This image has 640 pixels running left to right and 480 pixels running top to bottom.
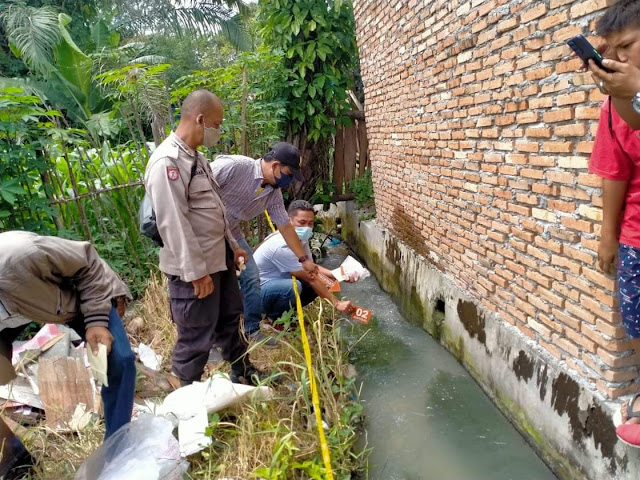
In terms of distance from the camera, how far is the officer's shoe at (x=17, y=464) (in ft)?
7.70

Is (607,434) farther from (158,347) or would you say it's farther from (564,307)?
(158,347)

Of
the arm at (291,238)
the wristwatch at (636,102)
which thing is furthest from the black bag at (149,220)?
the wristwatch at (636,102)

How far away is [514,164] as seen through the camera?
2.68m

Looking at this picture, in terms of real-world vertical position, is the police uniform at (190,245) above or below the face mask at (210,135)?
below

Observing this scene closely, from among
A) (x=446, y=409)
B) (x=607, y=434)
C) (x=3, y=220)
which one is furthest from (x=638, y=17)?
(x=3, y=220)

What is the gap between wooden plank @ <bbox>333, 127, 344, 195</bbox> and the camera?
7.26 meters

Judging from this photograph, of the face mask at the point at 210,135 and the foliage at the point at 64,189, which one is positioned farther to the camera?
the foliage at the point at 64,189

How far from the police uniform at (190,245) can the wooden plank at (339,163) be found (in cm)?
472

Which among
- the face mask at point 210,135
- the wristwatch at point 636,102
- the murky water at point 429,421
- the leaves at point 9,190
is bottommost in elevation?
the murky water at point 429,421

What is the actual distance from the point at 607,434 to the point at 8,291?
9.06 ft

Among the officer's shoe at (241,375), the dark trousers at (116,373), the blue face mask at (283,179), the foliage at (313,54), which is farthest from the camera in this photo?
the foliage at (313,54)

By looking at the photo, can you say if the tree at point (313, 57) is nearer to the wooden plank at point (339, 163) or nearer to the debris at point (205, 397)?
the wooden plank at point (339, 163)

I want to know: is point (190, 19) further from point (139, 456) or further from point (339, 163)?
point (139, 456)

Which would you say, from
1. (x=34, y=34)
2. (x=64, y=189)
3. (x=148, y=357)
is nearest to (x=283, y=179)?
(x=148, y=357)
